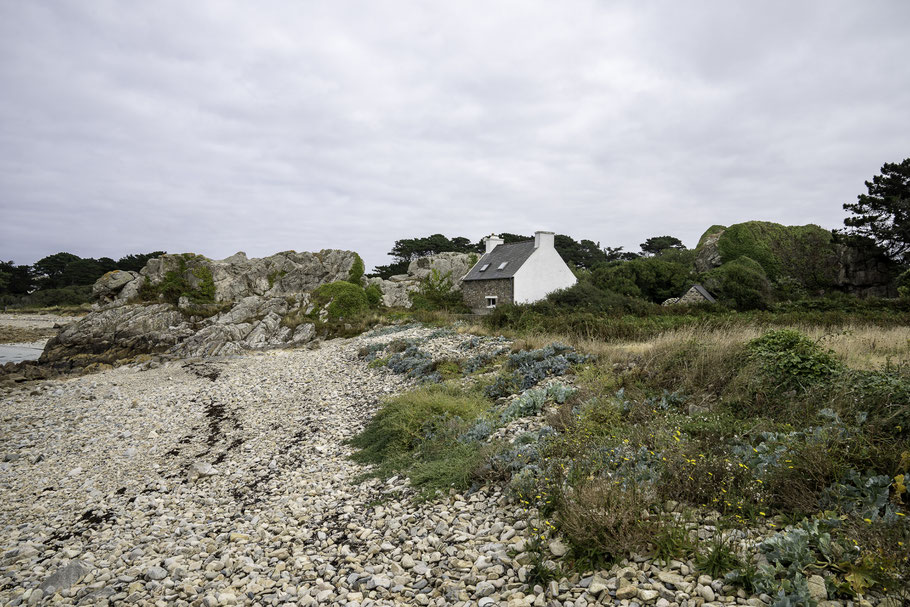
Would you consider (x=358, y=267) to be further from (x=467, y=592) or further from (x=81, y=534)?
(x=467, y=592)

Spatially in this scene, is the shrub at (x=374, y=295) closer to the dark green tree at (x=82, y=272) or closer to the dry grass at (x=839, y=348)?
the dry grass at (x=839, y=348)

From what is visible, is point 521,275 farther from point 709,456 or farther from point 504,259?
point 709,456

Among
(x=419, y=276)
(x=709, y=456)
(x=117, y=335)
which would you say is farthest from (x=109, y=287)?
(x=709, y=456)

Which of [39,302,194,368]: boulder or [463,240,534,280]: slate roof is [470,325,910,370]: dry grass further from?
[39,302,194,368]: boulder

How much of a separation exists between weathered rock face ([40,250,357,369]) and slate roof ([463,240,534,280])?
13.5 meters

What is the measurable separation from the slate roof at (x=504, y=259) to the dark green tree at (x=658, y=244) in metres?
42.0

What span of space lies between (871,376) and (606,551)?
16.3 ft

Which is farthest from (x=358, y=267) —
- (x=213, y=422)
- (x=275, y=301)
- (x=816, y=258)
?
(x=816, y=258)

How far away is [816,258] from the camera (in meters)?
30.9

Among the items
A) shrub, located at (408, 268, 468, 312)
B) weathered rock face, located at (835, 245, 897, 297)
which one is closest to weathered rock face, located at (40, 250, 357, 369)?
shrub, located at (408, 268, 468, 312)

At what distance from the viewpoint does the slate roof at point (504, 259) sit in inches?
1236

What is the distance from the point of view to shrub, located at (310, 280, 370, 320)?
31.5m

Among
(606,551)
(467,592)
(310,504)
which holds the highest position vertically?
(606,551)

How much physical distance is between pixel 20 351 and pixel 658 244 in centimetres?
7589
